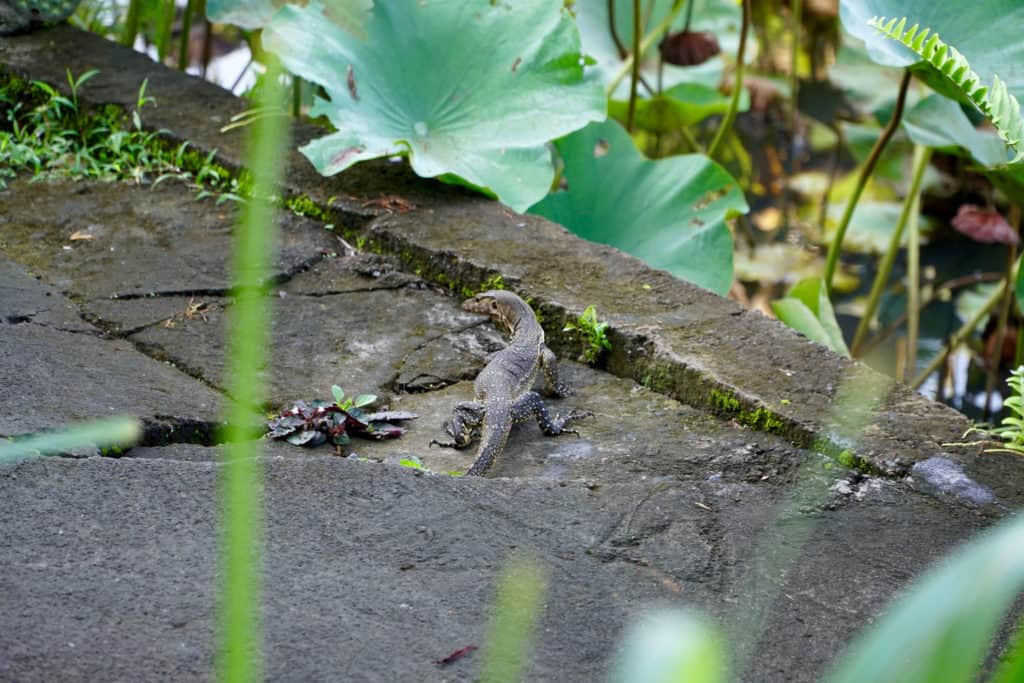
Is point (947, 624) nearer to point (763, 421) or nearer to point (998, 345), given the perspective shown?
point (763, 421)

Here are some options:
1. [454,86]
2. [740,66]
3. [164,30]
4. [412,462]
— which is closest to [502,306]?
[412,462]

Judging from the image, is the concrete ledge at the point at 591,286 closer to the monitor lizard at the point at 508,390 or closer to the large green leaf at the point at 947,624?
the monitor lizard at the point at 508,390

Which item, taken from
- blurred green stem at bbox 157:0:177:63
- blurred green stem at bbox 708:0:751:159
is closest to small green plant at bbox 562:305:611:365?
blurred green stem at bbox 708:0:751:159

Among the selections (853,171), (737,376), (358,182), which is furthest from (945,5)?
(853,171)

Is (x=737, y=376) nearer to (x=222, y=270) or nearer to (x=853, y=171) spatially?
(x=222, y=270)

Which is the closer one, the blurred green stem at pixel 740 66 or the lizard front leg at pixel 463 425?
the lizard front leg at pixel 463 425

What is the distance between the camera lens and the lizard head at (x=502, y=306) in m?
3.79

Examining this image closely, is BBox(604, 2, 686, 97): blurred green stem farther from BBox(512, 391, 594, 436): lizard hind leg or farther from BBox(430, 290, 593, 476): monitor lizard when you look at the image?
BBox(512, 391, 594, 436): lizard hind leg

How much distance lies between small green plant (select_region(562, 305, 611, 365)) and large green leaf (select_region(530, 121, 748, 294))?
1.18m

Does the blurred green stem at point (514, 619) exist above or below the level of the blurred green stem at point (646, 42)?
below

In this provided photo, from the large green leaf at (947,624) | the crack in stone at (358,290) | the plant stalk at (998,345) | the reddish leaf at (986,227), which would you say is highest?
the large green leaf at (947,624)

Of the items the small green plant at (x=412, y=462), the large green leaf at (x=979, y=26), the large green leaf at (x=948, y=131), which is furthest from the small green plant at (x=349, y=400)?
the large green leaf at (x=948, y=131)

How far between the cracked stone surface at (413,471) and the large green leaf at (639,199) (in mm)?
567

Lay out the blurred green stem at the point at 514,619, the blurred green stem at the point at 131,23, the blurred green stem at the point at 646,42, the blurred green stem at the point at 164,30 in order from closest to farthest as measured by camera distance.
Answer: the blurred green stem at the point at 514,619, the blurred green stem at the point at 131,23, the blurred green stem at the point at 646,42, the blurred green stem at the point at 164,30
